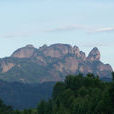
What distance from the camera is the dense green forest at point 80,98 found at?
11303cm

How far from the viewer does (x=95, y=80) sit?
175 m

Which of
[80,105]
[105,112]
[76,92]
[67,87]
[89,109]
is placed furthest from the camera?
[67,87]

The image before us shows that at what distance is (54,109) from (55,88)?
35.7 meters

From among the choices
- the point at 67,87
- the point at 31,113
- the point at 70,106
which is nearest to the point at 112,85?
the point at 70,106

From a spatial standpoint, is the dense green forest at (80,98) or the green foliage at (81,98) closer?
the green foliage at (81,98)

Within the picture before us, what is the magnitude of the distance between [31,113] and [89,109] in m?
71.1

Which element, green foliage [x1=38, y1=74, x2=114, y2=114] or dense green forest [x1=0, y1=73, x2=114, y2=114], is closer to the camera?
green foliage [x1=38, y1=74, x2=114, y2=114]

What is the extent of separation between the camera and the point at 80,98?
154750 mm

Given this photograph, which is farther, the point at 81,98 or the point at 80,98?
the point at 80,98

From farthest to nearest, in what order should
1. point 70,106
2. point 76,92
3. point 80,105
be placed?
point 76,92
point 70,106
point 80,105

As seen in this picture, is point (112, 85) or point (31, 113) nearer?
point (112, 85)

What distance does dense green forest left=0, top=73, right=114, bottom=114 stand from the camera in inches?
4450

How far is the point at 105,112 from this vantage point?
111 m

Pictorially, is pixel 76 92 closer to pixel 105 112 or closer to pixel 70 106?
pixel 70 106
